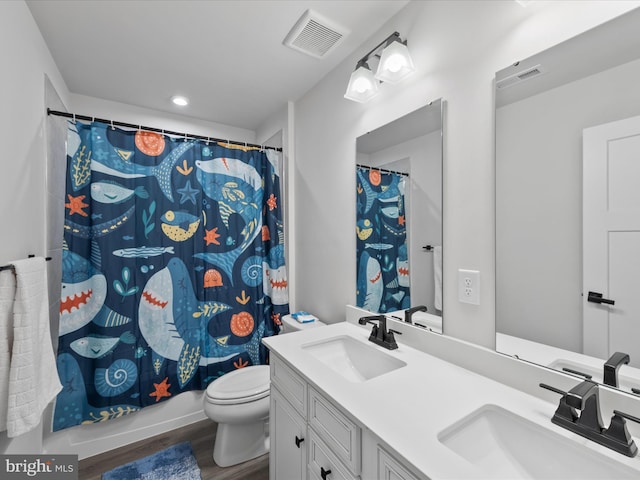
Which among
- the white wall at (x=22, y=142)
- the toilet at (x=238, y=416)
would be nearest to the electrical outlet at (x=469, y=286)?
the toilet at (x=238, y=416)

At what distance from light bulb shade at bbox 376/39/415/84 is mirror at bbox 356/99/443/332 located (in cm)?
19

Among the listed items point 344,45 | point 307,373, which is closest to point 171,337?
point 307,373

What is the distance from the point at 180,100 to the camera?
91.6 inches

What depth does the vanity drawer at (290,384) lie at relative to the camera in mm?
1127

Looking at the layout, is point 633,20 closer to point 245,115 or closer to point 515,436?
point 515,436

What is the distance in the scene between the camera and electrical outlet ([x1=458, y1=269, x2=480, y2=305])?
1107mm

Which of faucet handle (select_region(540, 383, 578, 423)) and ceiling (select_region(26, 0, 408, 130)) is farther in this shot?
ceiling (select_region(26, 0, 408, 130))

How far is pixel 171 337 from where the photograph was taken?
6.62ft

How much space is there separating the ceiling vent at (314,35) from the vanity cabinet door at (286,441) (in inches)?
72.0

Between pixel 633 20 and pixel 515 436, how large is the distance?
1169 mm

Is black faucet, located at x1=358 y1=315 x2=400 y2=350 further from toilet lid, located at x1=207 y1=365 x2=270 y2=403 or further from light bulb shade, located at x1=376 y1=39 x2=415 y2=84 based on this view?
light bulb shade, located at x1=376 y1=39 x2=415 y2=84

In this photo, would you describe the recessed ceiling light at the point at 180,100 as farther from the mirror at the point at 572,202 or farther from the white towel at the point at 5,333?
the mirror at the point at 572,202

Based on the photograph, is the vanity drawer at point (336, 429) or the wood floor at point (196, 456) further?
the wood floor at point (196, 456)

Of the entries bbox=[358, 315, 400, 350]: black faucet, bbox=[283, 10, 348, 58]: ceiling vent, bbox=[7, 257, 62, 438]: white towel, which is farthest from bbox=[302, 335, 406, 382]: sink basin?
bbox=[283, 10, 348, 58]: ceiling vent
